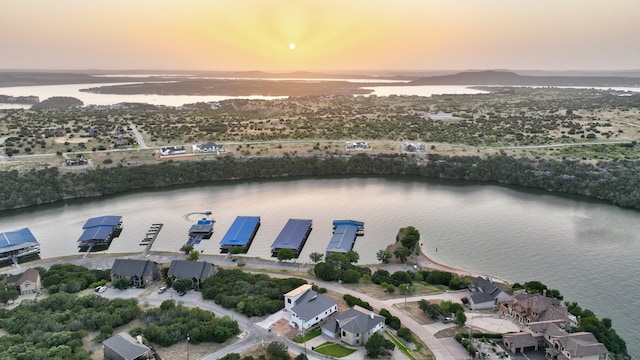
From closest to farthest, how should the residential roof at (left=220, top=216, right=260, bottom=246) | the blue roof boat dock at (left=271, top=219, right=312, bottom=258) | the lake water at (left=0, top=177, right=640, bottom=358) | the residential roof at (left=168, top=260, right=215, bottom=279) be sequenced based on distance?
the residential roof at (left=168, top=260, right=215, bottom=279)
the lake water at (left=0, top=177, right=640, bottom=358)
the blue roof boat dock at (left=271, top=219, right=312, bottom=258)
the residential roof at (left=220, top=216, right=260, bottom=246)

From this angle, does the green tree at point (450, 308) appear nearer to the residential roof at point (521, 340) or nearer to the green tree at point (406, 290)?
the green tree at point (406, 290)

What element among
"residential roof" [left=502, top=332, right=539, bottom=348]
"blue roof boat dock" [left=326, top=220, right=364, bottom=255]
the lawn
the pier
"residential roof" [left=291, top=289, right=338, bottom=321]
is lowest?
the pier

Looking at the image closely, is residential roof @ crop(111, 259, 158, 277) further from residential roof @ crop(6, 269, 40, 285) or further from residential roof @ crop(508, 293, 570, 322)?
residential roof @ crop(508, 293, 570, 322)

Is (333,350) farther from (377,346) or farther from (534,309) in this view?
(534,309)

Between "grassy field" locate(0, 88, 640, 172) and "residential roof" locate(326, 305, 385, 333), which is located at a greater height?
"grassy field" locate(0, 88, 640, 172)

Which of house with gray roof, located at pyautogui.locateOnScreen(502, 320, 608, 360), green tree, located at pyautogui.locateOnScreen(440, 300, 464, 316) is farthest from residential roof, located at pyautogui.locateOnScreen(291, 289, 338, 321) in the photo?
house with gray roof, located at pyautogui.locateOnScreen(502, 320, 608, 360)

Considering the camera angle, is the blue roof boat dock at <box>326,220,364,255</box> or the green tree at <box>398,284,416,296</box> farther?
the blue roof boat dock at <box>326,220,364,255</box>

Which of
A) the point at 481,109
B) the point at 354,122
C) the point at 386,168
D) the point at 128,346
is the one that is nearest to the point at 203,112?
the point at 354,122

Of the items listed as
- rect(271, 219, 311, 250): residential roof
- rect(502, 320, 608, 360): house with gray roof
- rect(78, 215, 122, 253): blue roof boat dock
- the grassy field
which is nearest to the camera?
rect(502, 320, 608, 360): house with gray roof
